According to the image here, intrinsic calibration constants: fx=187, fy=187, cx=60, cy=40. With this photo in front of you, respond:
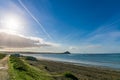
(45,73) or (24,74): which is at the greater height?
(45,73)

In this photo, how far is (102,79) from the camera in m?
32.3

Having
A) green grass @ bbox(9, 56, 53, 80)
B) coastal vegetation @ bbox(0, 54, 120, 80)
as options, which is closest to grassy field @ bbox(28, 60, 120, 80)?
coastal vegetation @ bbox(0, 54, 120, 80)

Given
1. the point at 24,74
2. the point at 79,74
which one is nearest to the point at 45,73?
the point at 24,74

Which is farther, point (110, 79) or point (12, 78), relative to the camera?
point (110, 79)

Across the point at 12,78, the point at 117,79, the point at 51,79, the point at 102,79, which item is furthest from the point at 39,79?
the point at 117,79

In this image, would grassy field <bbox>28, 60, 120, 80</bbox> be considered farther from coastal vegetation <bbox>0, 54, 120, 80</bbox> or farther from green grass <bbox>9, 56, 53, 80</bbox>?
green grass <bbox>9, 56, 53, 80</bbox>

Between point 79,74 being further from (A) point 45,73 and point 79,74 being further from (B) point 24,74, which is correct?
(B) point 24,74

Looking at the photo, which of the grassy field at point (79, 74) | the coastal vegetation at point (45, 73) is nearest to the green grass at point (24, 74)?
the coastal vegetation at point (45, 73)

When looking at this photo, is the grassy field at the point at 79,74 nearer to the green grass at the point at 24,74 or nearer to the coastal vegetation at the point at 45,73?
the coastal vegetation at the point at 45,73

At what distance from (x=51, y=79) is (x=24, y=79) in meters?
4.80

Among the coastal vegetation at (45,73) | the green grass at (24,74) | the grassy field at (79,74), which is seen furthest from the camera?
the grassy field at (79,74)

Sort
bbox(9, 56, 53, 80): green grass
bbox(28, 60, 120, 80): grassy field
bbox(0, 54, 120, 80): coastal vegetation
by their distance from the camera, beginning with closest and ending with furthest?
bbox(9, 56, 53, 80): green grass
bbox(0, 54, 120, 80): coastal vegetation
bbox(28, 60, 120, 80): grassy field

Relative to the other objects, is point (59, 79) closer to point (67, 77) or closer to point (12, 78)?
point (67, 77)

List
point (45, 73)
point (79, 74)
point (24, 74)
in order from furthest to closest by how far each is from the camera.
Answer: point (79, 74), point (45, 73), point (24, 74)
